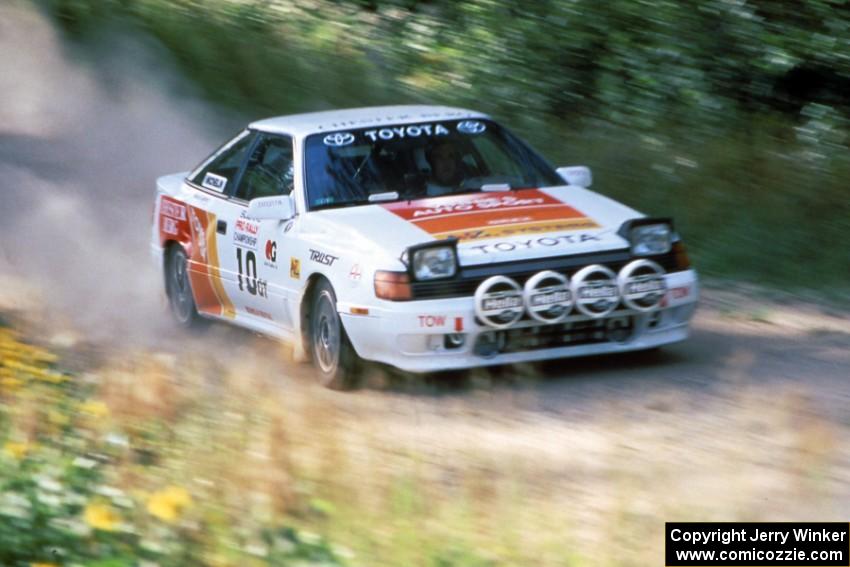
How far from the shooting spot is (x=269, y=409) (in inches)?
268

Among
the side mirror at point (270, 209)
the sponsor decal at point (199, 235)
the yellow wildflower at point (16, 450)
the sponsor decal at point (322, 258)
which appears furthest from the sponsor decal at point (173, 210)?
the yellow wildflower at point (16, 450)

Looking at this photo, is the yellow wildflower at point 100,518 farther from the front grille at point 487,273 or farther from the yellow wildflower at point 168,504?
the front grille at point 487,273

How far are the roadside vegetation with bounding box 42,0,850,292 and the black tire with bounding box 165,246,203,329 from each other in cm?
395

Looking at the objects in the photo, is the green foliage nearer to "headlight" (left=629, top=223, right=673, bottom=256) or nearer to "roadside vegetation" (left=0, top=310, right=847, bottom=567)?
"roadside vegetation" (left=0, top=310, right=847, bottom=567)

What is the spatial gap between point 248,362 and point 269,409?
2176 millimetres

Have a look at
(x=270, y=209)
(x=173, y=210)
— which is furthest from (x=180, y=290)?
(x=270, y=209)

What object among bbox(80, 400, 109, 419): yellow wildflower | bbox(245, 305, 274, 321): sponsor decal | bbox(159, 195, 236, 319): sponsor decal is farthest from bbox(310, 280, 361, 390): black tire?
bbox(80, 400, 109, 419): yellow wildflower

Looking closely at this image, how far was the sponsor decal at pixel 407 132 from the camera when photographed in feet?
29.5

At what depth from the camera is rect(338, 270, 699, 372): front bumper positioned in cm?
763

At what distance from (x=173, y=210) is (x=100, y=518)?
5671 millimetres

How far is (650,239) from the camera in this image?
8.02 m

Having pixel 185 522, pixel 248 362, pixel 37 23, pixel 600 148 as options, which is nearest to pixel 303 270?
pixel 248 362

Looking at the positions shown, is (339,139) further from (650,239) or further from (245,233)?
(650,239)

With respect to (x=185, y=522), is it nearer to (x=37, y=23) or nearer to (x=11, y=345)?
(x=11, y=345)
